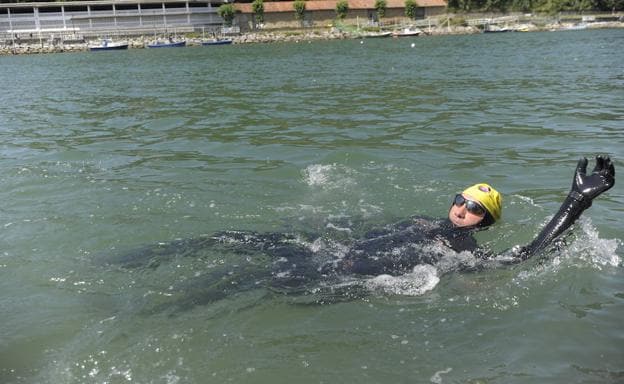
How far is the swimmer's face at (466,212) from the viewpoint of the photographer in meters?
6.26

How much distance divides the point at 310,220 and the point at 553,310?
140 inches

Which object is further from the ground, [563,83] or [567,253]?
[563,83]

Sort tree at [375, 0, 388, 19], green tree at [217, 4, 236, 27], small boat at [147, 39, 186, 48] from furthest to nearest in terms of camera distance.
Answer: tree at [375, 0, 388, 19] → green tree at [217, 4, 236, 27] → small boat at [147, 39, 186, 48]

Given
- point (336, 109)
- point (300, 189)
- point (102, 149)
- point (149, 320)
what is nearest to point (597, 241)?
point (300, 189)

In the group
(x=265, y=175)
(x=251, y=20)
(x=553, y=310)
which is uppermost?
(x=251, y=20)

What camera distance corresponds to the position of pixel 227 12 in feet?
327

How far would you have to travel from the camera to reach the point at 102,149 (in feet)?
43.5

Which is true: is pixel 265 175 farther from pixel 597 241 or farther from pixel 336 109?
pixel 336 109

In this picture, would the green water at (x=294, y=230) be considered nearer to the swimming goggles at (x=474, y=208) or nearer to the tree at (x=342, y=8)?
the swimming goggles at (x=474, y=208)

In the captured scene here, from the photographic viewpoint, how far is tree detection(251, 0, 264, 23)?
10238cm

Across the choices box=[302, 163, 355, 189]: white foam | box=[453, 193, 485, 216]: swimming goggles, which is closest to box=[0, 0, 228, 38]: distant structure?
box=[302, 163, 355, 189]: white foam

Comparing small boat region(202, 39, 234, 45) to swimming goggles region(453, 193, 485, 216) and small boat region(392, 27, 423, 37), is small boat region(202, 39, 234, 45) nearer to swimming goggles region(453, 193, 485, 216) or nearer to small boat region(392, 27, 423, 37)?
small boat region(392, 27, 423, 37)

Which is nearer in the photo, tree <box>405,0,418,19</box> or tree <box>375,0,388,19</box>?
tree <box>375,0,388,19</box>

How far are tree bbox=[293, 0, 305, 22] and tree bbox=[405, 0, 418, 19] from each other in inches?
790
